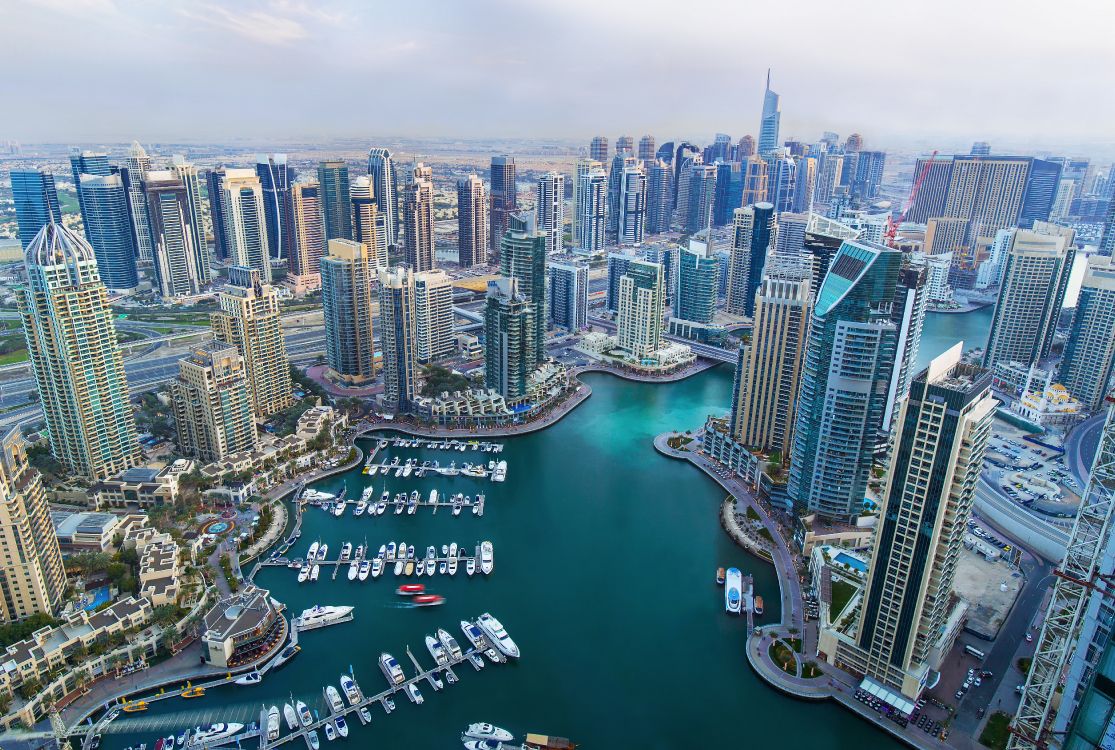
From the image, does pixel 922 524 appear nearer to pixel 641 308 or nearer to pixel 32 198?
pixel 641 308

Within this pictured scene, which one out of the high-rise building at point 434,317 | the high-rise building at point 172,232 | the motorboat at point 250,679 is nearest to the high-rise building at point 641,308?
the high-rise building at point 434,317

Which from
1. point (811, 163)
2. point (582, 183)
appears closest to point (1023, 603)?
point (582, 183)

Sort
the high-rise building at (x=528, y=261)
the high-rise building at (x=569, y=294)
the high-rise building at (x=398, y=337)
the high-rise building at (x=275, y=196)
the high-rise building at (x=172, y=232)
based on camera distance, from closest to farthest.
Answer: the high-rise building at (x=398, y=337)
the high-rise building at (x=528, y=261)
the high-rise building at (x=569, y=294)
the high-rise building at (x=172, y=232)
the high-rise building at (x=275, y=196)

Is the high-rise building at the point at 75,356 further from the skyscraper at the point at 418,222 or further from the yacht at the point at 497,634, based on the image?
the skyscraper at the point at 418,222

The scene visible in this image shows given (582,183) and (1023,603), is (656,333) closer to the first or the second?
(1023,603)

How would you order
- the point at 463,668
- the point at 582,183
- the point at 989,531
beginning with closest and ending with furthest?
the point at 463,668 → the point at 989,531 → the point at 582,183

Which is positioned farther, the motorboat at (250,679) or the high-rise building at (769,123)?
the high-rise building at (769,123)
